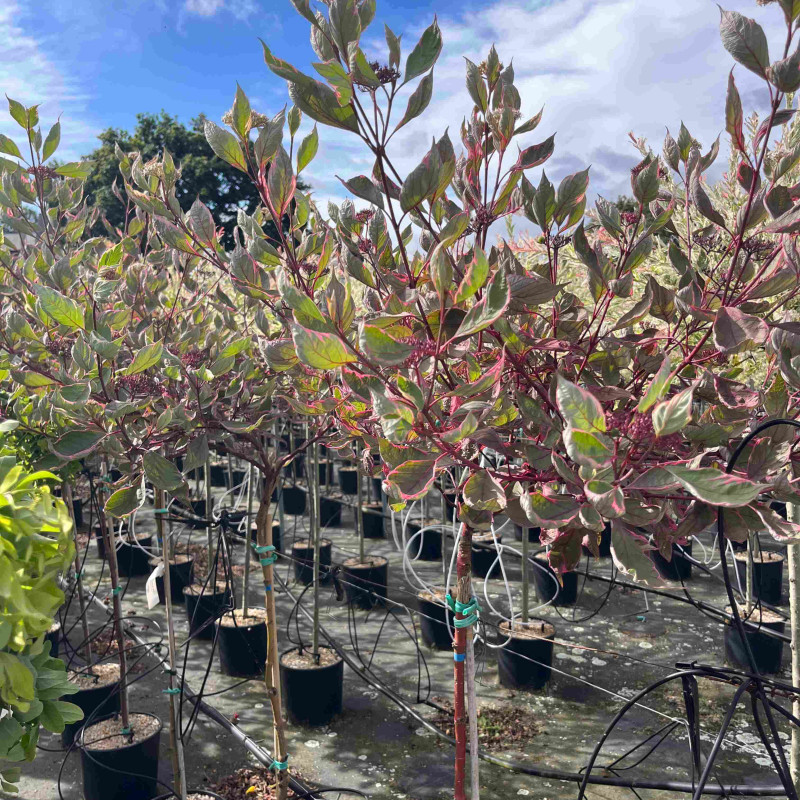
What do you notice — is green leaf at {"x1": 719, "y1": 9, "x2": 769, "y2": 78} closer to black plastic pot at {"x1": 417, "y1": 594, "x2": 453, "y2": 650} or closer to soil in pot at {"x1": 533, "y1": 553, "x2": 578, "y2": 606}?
black plastic pot at {"x1": 417, "y1": 594, "x2": 453, "y2": 650}

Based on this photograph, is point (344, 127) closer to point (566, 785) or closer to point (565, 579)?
point (566, 785)

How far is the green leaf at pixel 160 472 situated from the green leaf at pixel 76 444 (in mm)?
103

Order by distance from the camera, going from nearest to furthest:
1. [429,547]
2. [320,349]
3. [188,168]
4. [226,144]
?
[320,349] < [226,144] < [429,547] < [188,168]

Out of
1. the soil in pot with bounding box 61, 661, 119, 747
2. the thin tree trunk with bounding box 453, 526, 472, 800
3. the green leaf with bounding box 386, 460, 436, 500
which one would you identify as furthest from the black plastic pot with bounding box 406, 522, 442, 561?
the green leaf with bounding box 386, 460, 436, 500

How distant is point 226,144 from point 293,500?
6613 mm

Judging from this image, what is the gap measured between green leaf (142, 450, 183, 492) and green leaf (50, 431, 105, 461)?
103 millimetres

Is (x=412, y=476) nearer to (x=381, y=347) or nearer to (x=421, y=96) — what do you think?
(x=381, y=347)

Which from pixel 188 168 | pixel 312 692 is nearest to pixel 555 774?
pixel 312 692

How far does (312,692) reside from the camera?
3.18 metres

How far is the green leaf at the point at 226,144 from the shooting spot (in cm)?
99

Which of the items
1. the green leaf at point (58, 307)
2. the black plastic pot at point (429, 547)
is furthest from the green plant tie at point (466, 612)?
the black plastic pot at point (429, 547)

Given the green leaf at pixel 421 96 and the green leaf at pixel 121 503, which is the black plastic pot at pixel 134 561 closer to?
the green leaf at pixel 121 503

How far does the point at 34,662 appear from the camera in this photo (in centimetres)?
104

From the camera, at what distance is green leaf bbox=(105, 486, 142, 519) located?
141 cm
